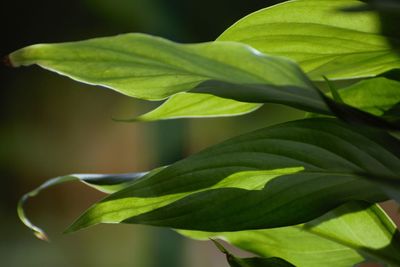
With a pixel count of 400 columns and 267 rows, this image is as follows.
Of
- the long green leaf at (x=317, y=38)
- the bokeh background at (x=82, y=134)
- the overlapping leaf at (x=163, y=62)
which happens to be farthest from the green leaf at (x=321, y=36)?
the bokeh background at (x=82, y=134)

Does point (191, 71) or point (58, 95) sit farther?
point (58, 95)

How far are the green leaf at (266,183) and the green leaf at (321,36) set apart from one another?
5 cm

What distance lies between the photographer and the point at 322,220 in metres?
0.51

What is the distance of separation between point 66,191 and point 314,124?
1.69 m

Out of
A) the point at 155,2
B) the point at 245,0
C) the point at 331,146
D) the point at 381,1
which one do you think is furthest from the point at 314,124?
the point at 155,2

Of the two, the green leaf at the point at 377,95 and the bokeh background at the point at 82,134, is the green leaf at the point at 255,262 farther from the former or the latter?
the bokeh background at the point at 82,134

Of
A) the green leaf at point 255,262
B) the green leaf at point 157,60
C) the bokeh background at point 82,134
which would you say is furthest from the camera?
the bokeh background at point 82,134

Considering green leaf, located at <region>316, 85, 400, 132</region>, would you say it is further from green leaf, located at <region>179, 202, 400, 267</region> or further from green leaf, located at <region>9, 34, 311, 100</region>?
green leaf, located at <region>179, 202, 400, 267</region>

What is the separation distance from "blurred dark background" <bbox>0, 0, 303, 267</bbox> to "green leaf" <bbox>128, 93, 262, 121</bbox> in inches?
57.5

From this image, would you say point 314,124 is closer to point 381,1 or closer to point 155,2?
point 381,1

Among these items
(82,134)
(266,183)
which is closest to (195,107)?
(266,183)

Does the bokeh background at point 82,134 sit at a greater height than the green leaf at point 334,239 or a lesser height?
lesser

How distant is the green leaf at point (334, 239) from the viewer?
1.60ft

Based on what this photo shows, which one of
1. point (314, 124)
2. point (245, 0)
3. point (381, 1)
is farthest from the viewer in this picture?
point (245, 0)
